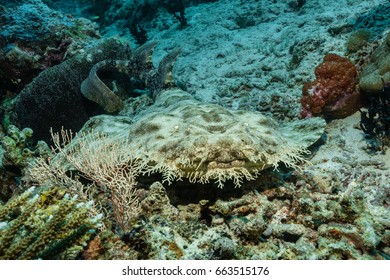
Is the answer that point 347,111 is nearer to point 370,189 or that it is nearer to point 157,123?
point 370,189

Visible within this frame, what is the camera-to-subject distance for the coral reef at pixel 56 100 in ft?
18.7

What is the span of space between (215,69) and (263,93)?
1.95 metres

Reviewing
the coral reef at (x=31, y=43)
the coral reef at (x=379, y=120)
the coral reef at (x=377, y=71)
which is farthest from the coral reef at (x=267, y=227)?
the coral reef at (x=31, y=43)

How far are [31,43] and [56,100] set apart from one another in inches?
80.1

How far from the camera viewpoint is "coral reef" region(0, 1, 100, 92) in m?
6.59

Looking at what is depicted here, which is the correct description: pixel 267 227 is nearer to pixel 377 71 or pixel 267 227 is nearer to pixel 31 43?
pixel 377 71

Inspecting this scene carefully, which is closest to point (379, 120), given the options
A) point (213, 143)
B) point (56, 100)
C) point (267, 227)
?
point (267, 227)

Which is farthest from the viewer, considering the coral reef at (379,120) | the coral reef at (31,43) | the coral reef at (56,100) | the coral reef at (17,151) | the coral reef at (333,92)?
the coral reef at (31,43)

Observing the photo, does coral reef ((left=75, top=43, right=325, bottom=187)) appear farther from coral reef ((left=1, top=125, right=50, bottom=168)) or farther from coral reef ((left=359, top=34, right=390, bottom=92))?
coral reef ((left=1, top=125, right=50, bottom=168))

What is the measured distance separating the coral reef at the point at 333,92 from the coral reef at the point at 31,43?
537cm

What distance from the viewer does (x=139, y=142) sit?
10.7ft

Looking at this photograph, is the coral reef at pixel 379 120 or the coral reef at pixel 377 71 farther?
the coral reef at pixel 377 71

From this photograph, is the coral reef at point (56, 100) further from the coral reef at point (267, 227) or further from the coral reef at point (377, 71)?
the coral reef at point (377, 71)
